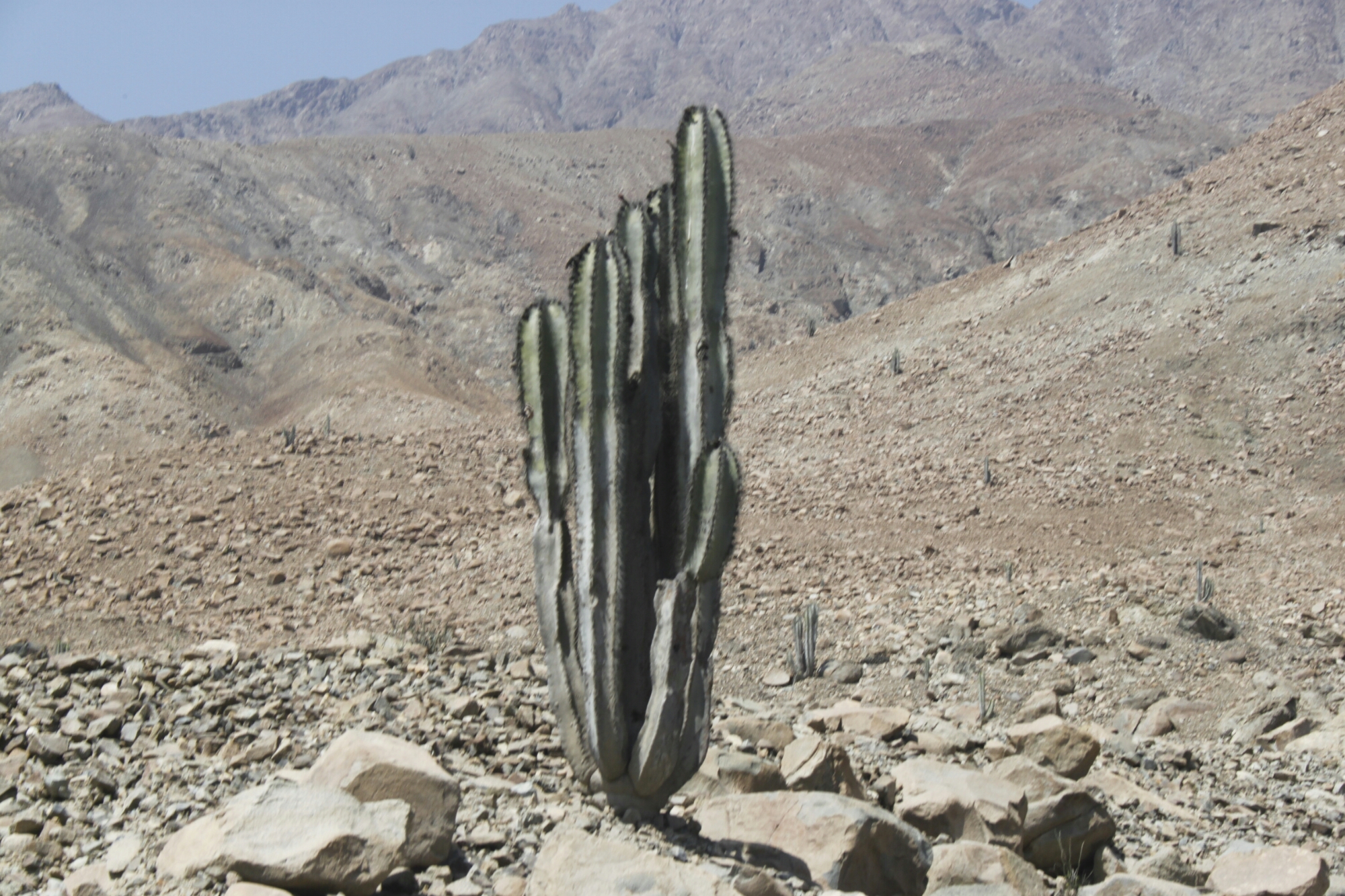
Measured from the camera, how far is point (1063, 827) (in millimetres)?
6516

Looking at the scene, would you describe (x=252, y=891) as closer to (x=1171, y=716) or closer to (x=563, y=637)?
(x=563, y=637)

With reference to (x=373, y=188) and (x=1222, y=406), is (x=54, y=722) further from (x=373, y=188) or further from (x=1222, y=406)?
(x=373, y=188)

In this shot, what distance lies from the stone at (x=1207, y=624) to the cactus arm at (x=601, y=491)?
684 cm

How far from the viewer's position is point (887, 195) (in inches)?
2618

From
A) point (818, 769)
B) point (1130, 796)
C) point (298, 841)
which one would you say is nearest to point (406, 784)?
point (298, 841)

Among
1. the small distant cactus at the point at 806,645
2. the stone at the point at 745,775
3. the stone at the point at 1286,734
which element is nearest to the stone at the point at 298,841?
the stone at the point at 745,775

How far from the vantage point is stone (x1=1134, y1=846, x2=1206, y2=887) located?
634 centimetres

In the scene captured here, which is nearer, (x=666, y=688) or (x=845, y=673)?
(x=666, y=688)

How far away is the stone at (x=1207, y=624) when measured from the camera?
10.7m

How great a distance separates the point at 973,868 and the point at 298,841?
307 centimetres

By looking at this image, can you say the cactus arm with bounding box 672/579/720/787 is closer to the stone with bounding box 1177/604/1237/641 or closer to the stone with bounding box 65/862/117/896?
the stone with bounding box 65/862/117/896

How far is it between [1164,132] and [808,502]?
2433 inches

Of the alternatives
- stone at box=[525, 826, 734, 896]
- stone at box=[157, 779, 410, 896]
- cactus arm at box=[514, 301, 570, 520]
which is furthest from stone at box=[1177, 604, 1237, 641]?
stone at box=[157, 779, 410, 896]

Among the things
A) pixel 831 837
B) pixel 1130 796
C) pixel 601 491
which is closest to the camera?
pixel 831 837
